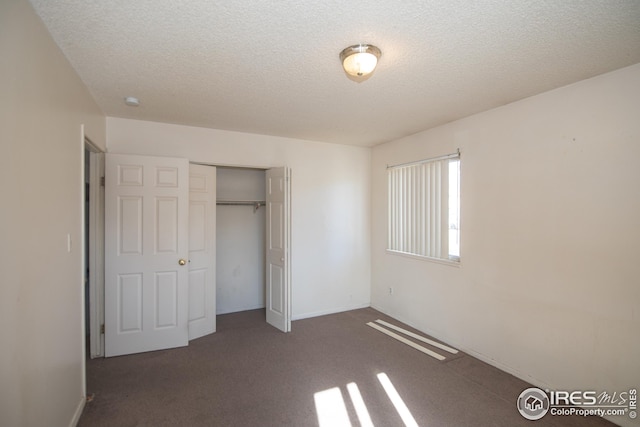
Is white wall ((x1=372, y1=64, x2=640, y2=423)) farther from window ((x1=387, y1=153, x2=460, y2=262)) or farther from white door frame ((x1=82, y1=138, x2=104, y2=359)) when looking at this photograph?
white door frame ((x1=82, y1=138, x2=104, y2=359))

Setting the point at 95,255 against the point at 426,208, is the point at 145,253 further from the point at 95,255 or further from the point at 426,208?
the point at 426,208

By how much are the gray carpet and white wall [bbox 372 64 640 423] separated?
15.7 inches

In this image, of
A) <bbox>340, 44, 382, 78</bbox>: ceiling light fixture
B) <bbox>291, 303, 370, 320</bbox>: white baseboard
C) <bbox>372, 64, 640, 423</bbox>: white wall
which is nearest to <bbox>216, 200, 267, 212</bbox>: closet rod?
<bbox>291, 303, 370, 320</bbox>: white baseboard

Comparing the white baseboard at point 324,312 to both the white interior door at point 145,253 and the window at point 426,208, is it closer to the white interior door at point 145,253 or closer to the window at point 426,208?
the window at point 426,208

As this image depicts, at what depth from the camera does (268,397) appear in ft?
8.16

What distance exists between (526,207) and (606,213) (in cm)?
57

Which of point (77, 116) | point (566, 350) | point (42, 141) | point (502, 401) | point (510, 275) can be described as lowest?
point (502, 401)

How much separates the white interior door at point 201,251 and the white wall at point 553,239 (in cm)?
285

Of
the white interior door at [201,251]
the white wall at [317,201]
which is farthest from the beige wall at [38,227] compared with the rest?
the white wall at [317,201]

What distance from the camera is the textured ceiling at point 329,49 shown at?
5.14ft

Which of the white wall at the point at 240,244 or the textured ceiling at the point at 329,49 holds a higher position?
the textured ceiling at the point at 329,49

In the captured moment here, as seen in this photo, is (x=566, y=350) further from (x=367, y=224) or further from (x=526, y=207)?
(x=367, y=224)

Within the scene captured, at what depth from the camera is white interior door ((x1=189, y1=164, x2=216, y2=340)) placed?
3.69m

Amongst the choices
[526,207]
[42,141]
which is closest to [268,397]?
[42,141]
